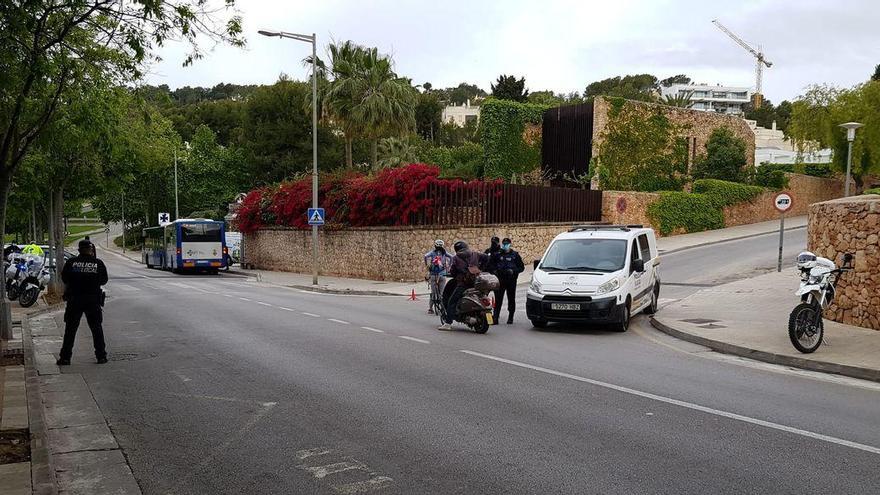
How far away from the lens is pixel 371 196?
27516 millimetres

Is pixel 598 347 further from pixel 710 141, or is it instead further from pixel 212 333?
pixel 710 141

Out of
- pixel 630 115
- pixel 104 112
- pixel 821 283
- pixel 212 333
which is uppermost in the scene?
pixel 630 115

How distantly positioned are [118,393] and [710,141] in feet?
135

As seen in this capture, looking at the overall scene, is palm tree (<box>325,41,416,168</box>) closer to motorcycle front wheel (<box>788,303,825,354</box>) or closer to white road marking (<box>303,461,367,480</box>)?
motorcycle front wheel (<box>788,303,825,354</box>)

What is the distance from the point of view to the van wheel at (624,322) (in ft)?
42.0

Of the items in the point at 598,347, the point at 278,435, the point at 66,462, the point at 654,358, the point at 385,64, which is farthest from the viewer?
the point at 385,64

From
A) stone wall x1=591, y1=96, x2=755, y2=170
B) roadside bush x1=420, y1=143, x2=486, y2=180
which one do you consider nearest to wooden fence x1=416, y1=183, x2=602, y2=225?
stone wall x1=591, y1=96, x2=755, y2=170

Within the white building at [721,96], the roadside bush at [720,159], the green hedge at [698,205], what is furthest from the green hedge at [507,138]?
the white building at [721,96]

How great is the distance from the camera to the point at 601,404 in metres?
7.17

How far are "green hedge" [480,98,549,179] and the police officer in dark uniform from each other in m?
31.6

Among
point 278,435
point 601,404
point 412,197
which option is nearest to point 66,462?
point 278,435

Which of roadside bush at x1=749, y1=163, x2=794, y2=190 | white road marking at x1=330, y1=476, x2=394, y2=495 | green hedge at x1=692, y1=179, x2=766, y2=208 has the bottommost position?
white road marking at x1=330, y1=476, x2=394, y2=495

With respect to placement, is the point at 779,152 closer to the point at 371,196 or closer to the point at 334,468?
the point at 371,196

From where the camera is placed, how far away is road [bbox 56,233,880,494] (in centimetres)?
506
